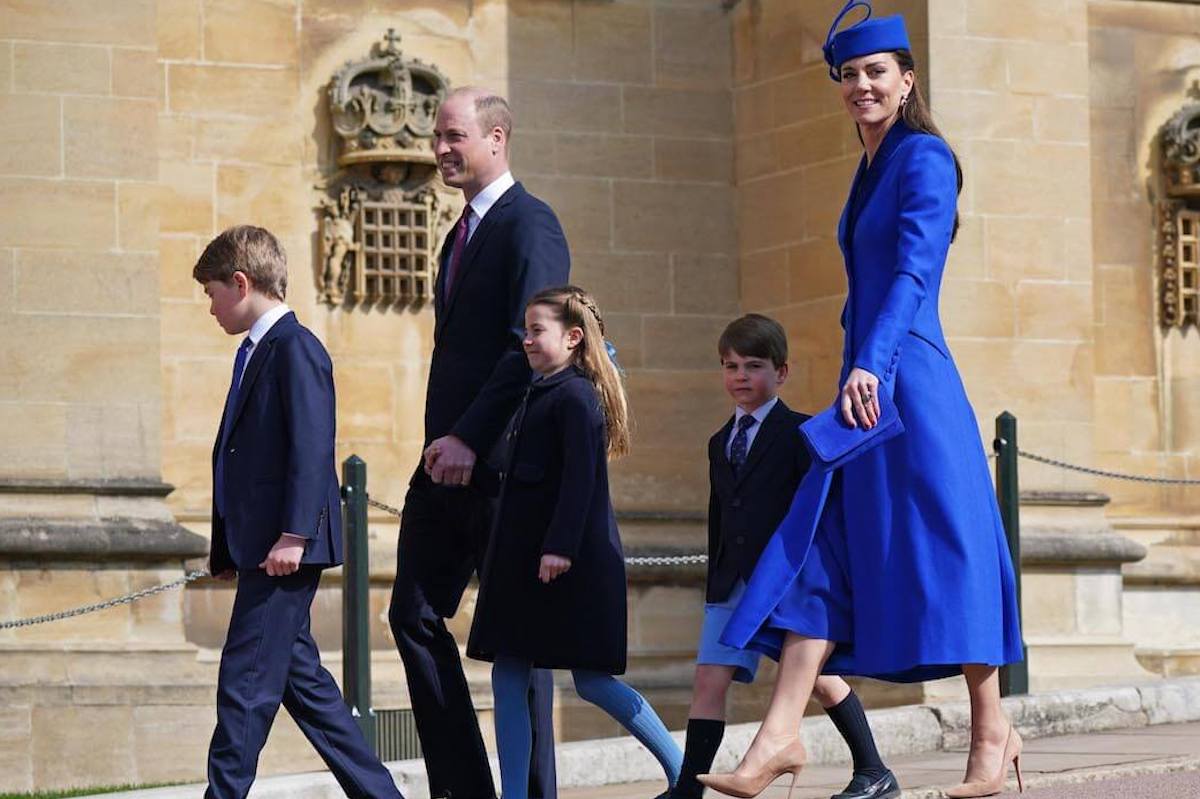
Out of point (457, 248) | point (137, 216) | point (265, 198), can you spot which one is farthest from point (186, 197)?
point (457, 248)

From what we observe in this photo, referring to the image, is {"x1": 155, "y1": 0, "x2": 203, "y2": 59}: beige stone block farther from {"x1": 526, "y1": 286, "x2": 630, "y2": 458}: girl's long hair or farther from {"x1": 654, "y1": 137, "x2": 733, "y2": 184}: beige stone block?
{"x1": 526, "y1": 286, "x2": 630, "y2": 458}: girl's long hair

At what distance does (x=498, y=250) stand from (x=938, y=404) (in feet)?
4.11

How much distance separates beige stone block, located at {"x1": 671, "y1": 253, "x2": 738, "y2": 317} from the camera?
12609 millimetres

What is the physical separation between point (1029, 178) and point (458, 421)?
5829 millimetres

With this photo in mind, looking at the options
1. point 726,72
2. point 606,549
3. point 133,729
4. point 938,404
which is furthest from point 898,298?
point 726,72

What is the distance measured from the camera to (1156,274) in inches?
499

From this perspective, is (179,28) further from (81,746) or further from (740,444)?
(740,444)

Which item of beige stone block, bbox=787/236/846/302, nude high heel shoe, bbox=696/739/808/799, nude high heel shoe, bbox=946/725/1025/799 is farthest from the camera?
beige stone block, bbox=787/236/846/302

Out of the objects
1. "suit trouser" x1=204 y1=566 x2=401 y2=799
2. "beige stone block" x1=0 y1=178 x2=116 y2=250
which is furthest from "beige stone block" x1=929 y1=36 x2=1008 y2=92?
"suit trouser" x1=204 y1=566 x2=401 y2=799

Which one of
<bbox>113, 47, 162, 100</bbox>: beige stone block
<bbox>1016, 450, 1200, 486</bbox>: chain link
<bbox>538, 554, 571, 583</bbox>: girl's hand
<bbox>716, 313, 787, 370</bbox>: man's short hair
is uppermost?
<bbox>113, 47, 162, 100</bbox>: beige stone block

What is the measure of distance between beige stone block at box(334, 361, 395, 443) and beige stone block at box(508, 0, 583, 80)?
150 centimetres

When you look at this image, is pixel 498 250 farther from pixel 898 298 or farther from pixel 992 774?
pixel 992 774

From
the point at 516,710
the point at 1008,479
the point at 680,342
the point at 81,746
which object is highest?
the point at 680,342

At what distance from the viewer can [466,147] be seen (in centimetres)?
663
